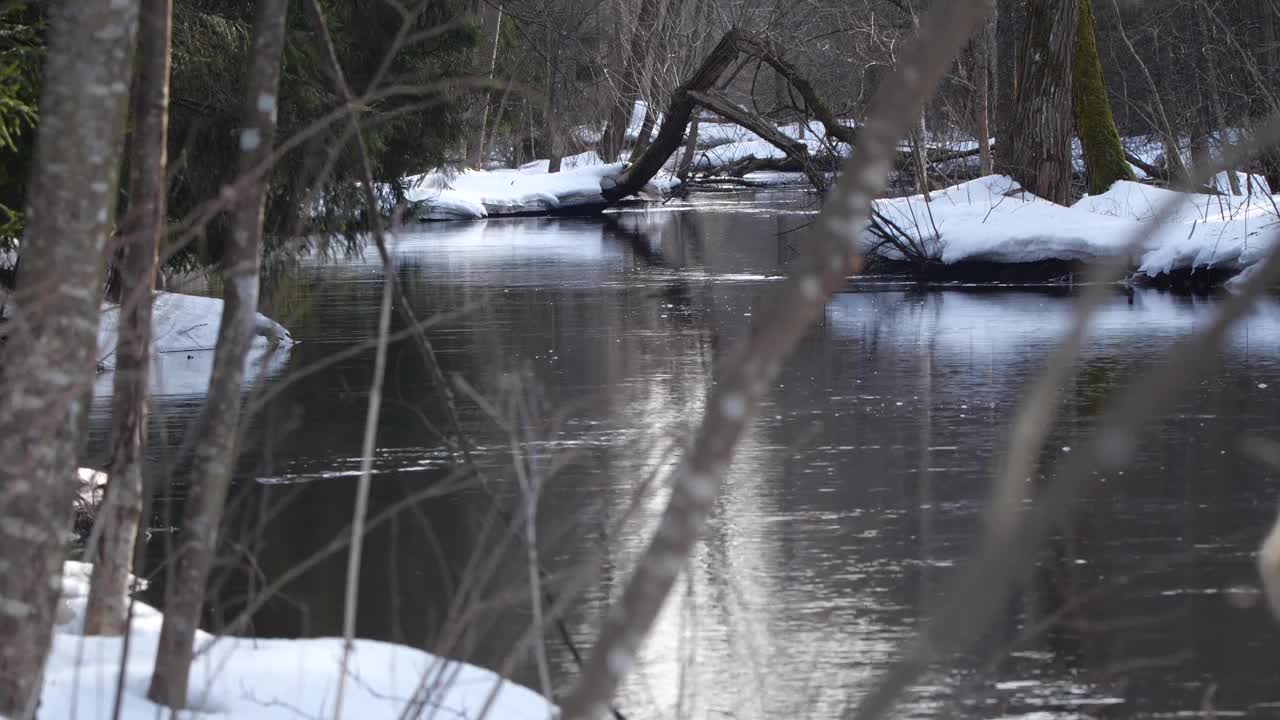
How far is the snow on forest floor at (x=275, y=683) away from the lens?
3.73 meters

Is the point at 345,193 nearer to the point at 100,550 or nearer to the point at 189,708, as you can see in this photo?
the point at 100,550

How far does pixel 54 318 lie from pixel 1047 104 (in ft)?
61.5

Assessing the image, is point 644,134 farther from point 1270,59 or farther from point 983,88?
point 1270,59

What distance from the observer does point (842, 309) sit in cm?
1608

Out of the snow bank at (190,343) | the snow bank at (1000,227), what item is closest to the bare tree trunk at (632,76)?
the snow bank at (1000,227)

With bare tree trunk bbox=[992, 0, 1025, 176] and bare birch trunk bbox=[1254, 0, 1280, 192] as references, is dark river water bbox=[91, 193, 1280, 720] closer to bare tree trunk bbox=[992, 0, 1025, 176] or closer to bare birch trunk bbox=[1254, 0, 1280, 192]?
bare birch trunk bbox=[1254, 0, 1280, 192]

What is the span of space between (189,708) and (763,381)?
2765 millimetres

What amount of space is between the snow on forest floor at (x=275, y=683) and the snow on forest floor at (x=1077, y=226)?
13.7 m

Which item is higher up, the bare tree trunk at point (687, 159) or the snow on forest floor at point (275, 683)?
the bare tree trunk at point (687, 159)

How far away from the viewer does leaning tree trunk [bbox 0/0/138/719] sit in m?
3.12

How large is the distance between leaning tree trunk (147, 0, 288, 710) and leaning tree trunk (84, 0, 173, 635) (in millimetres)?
194

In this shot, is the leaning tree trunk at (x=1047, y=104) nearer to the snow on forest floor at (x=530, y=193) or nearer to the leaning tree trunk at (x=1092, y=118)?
the leaning tree trunk at (x=1092, y=118)

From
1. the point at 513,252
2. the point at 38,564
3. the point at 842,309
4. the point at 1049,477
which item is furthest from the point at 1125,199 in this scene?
the point at 38,564

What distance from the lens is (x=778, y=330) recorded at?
4.48 ft
